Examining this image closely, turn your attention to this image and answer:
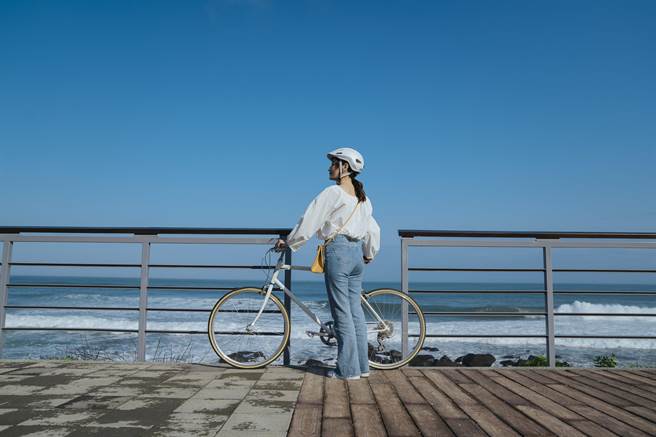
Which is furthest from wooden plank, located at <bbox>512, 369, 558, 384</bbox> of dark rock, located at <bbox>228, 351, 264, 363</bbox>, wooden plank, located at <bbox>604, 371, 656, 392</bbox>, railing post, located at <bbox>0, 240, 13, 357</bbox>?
railing post, located at <bbox>0, 240, 13, 357</bbox>

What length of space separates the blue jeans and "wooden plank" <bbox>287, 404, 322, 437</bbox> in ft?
2.38

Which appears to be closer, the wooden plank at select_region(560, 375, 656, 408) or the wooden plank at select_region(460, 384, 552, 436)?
the wooden plank at select_region(460, 384, 552, 436)

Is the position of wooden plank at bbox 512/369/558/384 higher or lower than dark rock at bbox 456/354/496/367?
higher

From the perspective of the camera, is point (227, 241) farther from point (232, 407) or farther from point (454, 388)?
point (454, 388)

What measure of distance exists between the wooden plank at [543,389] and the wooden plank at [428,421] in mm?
822

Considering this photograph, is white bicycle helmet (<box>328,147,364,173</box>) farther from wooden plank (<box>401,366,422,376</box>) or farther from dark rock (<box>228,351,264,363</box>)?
dark rock (<box>228,351,264,363</box>)

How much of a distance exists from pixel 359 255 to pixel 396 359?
1.02 metres

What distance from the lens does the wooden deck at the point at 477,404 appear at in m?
2.10

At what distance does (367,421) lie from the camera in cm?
219

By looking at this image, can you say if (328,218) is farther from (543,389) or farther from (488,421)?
(543,389)

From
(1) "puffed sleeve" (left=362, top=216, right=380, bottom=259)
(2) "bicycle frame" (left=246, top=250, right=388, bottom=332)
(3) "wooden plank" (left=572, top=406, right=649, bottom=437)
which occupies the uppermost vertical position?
(1) "puffed sleeve" (left=362, top=216, right=380, bottom=259)

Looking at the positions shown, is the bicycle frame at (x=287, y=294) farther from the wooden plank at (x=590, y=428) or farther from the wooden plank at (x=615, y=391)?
the wooden plank at (x=590, y=428)

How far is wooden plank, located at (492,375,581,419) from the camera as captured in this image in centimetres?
238

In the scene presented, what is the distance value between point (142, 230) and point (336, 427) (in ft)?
8.22
